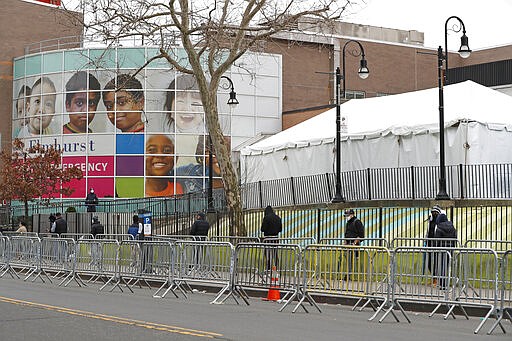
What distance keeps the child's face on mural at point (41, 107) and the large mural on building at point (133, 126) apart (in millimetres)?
85

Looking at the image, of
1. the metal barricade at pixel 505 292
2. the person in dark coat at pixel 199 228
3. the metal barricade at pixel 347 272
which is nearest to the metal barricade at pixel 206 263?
the metal barricade at pixel 347 272

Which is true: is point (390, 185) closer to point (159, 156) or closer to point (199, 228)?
point (199, 228)

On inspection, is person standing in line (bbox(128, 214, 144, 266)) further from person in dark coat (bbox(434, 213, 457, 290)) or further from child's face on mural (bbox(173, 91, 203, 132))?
child's face on mural (bbox(173, 91, 203, 132))

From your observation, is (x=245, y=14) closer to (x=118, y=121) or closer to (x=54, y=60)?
(x=118, y=121)

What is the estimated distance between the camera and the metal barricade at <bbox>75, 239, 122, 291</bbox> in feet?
70.8

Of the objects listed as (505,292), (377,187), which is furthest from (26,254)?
(505,292)

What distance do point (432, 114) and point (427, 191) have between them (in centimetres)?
445

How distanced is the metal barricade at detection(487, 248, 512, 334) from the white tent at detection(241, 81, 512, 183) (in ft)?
58.7

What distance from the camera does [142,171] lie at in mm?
52719

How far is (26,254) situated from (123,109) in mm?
28394

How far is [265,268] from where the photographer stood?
688 inches

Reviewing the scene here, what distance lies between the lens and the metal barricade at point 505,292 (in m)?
13.1

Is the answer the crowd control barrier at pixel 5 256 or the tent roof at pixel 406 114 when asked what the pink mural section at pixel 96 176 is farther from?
the crowd control barrier at pixel 5 256

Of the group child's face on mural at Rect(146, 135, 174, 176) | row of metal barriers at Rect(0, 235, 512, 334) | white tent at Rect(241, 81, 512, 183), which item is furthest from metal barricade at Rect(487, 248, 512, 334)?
child's face on mural at Rect(146, 135, 174, 176)
